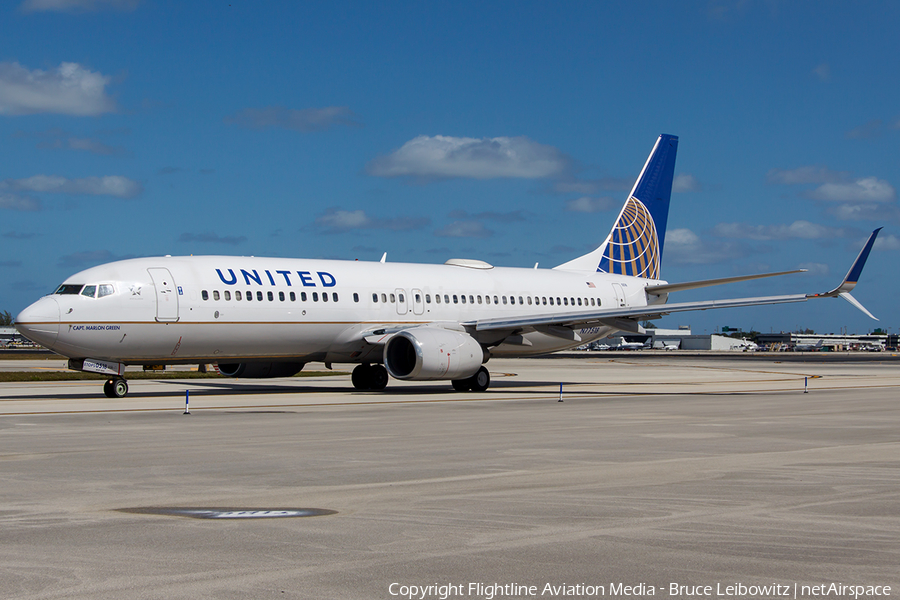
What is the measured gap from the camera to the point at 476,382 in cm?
3178

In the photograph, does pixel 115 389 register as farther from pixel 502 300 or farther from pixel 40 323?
pixel 502 300

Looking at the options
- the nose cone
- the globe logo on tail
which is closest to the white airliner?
the nose cone

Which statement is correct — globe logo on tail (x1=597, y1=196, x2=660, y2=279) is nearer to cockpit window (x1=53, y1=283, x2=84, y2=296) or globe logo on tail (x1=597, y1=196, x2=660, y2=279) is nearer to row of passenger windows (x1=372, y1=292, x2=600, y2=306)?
row of passenger windows (x1=372, y1=292, x2=600, y2=306)

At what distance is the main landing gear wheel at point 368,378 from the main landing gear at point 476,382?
9.26ft

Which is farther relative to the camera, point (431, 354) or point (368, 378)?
point (368, 378)

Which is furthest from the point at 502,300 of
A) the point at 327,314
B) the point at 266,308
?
the point at 266,308

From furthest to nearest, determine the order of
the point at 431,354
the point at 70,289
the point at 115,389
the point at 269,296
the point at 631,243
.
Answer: the point at 631,243 < the point at 431,354 < the point at 269,296 < the point at 115,389 < the point at 70,289

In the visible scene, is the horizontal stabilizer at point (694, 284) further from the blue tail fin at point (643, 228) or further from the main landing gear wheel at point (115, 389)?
the main landing gear wheel at point (115, 389)

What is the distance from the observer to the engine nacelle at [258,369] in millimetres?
32531

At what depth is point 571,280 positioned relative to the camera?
3862 cm

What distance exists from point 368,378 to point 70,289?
35.4ft

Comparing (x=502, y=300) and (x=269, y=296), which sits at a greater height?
(x=502, y=300)

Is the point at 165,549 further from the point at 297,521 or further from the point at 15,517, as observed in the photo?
the point at 15,517

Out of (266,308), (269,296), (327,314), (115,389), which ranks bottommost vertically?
(115,389)
